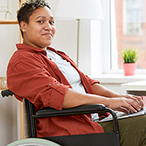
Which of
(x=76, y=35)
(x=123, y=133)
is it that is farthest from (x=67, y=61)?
(x=76, y=35)

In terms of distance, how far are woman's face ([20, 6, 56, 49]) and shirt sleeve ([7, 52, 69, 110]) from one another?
223 millimetres

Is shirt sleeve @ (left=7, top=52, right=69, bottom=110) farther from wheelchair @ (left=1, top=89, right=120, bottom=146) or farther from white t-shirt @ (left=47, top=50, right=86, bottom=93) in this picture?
white t-shirt @ (left=47, top=50, right=86, bottom=93)

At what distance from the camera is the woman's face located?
1625mm

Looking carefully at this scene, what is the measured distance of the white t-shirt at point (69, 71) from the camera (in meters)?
1.66

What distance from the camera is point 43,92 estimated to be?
1.38m

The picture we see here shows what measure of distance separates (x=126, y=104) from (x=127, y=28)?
1.74 metres

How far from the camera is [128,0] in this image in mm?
3025

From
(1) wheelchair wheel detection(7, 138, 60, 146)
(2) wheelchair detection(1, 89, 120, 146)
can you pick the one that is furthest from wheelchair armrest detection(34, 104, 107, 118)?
(1) wheelchair wheel detection(7, 138, 60, 146)

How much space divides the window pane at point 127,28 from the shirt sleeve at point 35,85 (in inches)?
67.7

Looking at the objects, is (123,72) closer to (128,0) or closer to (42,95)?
(128,0)

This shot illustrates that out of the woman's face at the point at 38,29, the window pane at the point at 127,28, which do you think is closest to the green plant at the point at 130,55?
the window pane at the point at 127,28

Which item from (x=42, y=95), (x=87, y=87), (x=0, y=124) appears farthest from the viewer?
(x=0, y=124)

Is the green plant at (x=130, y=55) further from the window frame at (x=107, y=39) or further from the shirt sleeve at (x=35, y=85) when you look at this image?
the shirt sleeve at (x=35, y=85)

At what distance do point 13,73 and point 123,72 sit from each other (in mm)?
1771
